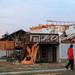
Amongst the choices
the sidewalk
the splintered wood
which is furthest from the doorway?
the sidewalk

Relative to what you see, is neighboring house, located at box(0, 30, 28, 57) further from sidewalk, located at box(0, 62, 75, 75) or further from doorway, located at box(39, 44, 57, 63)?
sidewalk, located at box(0, 62, 75, 75)

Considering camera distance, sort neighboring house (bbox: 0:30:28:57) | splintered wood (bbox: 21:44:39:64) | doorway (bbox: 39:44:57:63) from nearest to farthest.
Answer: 1. splintered wood (bbox: 21:44:39:64)
2. doorway (bbox: 39:44:57:63)
3. neighboring house (bbox: 0:30:28:57)

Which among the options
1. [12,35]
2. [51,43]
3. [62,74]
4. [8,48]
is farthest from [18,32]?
[62,74]

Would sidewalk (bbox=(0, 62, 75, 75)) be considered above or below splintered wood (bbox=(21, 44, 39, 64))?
below

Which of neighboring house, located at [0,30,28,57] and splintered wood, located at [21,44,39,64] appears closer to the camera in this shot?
splintered wood, located at [21,44,39,64]

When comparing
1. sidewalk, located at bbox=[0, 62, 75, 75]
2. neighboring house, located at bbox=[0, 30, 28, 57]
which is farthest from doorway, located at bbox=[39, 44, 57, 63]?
sidewalk, located at bbox=[0, 62, 75, 75]

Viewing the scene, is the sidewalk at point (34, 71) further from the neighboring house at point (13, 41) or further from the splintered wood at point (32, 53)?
the neighboring house at point (13, 41)

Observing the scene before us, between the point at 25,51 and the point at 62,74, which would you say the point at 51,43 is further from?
the point at 62,74

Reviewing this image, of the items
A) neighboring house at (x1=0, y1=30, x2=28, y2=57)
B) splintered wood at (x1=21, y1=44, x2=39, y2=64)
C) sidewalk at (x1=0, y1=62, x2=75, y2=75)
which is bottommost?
sidewalk at (x1=0, y1=62, x2=75, y2=75)

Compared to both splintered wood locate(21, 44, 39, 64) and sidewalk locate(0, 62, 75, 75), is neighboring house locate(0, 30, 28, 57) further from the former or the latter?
sidewalk locate(0, 62, 75, 75)

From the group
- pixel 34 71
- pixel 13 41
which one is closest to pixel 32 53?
pixel 13 41

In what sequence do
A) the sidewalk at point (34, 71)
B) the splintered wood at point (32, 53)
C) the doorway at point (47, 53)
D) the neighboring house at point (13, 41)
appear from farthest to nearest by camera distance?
the neighboring house at point (13, 41), the doorway at point (47, 53), the splintered wood at point (32, 53), the sidewalk at point (34, 71)

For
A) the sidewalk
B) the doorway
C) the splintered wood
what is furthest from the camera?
the doorway

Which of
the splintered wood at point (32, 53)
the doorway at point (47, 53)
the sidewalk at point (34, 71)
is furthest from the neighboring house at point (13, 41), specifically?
the sidewalk at point (34, 71)
